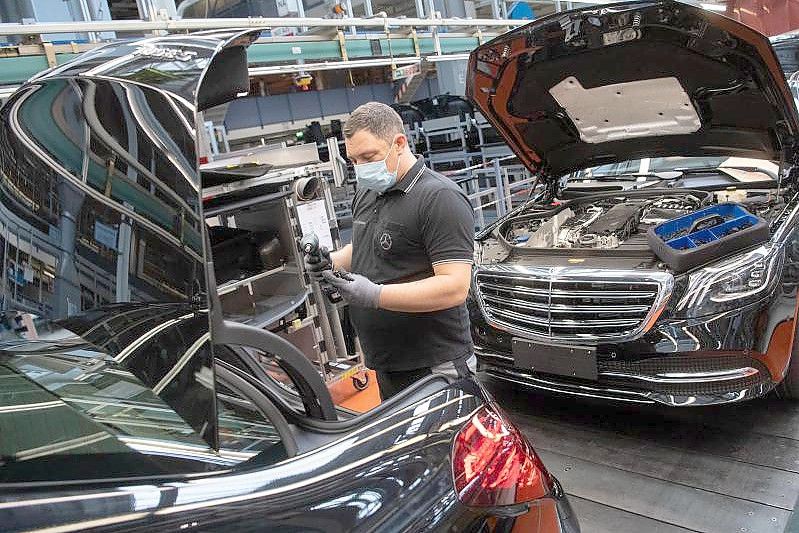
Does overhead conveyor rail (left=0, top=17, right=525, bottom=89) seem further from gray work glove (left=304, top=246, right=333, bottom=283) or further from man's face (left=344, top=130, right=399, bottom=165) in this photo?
gray work glove (left=304, top=246, right=333, bottom=283)

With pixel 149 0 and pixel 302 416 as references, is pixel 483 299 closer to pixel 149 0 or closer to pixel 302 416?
pixel 302 416

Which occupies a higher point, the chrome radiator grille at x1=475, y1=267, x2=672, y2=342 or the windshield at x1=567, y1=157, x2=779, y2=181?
the windshield at x1=567, y1=157, x2=779, y2=181

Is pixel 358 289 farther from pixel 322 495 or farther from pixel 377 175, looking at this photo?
pixel 322 495

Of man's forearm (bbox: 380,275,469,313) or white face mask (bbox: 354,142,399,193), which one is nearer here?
man's forearm (bbox: 380,275,469,313)

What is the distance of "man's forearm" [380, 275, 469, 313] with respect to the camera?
1.81m

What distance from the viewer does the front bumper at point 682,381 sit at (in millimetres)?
2469

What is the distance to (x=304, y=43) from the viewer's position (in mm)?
3506

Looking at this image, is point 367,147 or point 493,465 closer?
point 493,465

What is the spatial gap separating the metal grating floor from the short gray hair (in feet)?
5.53

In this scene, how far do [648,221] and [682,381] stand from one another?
3.50ft

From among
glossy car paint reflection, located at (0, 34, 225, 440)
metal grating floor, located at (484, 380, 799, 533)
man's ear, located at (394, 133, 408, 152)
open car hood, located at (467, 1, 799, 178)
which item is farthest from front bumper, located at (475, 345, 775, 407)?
glossy car paint reflection, located at (0, 34, 225, 440)

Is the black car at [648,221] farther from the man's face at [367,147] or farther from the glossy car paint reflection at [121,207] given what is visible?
the glossy car paint reflection at [121,207]

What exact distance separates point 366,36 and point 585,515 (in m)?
3.15

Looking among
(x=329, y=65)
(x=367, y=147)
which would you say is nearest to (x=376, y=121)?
(x=367, y=147)
